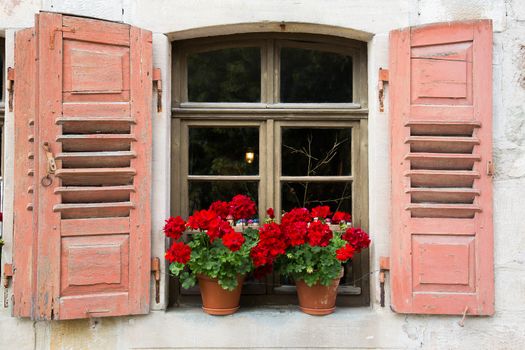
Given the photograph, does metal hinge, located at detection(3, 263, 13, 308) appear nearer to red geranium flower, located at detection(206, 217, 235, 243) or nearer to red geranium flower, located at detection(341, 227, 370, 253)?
red geranium flower, located at detection(206, 217, 235, 243)

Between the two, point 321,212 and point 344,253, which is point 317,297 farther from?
point 321,212

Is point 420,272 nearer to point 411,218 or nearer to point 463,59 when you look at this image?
point 411,218

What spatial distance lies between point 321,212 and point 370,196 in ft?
1.11

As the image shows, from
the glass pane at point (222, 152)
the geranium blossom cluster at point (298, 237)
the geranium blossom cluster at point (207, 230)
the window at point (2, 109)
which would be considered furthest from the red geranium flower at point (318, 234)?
the window at point (2, 109)

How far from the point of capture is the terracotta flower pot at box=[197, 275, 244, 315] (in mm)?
2965

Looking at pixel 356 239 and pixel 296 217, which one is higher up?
pixel 296 217

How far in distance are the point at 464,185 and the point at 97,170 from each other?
6.66 ft

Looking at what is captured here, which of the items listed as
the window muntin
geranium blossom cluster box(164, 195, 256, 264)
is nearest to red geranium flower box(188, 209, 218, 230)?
geranium blossom cluster box(164, 195, 256, 264)

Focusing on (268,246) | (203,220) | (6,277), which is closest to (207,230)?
(203,220)

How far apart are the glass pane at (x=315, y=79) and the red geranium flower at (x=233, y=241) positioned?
38.2 inches

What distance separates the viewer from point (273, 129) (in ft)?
10.7

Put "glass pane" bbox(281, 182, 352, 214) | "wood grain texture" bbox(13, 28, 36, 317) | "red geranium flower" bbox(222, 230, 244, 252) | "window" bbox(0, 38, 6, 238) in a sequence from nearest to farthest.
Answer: "red geranium flower" bbox(222, 230, 244, 252), "wood grain texture" bbox(13, 28, 36, 317), "window" bbox(0, 38, 6, 238), "glass pane" bbox(281, 182, 352, 214)

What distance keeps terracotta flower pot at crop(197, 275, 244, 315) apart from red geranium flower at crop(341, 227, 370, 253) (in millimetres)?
635

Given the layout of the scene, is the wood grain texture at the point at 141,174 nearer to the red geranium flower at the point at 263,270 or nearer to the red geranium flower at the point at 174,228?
the red geranium flower at the point at 174,228
